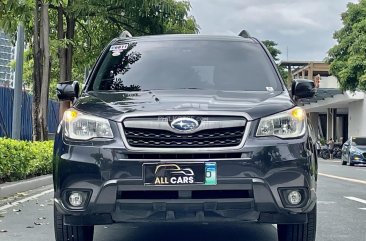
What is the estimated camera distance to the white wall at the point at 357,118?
127ft

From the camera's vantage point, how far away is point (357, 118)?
132ft

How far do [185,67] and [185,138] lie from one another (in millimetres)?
1428

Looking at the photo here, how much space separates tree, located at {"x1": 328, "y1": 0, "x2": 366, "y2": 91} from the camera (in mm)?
29191

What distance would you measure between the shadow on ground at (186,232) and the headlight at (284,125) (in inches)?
65.4

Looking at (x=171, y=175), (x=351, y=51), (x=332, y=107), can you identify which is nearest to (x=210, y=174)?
(x=171, y=175)

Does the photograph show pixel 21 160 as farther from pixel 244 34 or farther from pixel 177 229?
pixel 244 34

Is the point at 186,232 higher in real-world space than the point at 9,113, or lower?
lower

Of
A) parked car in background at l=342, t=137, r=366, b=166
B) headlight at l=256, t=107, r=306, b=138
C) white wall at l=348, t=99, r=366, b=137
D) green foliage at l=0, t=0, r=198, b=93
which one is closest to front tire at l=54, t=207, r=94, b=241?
headlight at l=256, t=107, r=306, b=138

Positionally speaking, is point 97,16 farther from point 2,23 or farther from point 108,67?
point 108,67

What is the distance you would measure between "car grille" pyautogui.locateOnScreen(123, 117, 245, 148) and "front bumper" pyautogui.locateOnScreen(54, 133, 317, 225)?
0.33 feet

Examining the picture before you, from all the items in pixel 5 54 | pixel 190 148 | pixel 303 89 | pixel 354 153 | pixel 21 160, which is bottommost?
pixel 354 153

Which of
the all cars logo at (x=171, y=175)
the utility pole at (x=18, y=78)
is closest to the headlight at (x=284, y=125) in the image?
the all cars logo at (x=171, y=175)

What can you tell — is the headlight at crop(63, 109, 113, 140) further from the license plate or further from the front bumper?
the license plate

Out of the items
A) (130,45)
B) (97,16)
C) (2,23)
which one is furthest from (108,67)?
(97,16)
